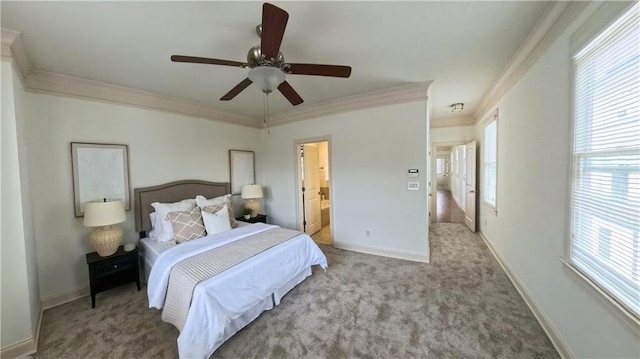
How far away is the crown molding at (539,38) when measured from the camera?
157 cm

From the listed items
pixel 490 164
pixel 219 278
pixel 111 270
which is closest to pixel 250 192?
pixel 111 270

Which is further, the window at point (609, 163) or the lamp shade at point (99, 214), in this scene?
the lamp shade at point (99, 214)

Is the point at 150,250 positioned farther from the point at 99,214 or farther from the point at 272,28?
the point at 272,28

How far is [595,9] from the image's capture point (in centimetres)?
133

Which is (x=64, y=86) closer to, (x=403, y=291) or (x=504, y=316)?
(x=403, y=291)

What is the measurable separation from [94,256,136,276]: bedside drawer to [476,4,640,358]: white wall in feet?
13.2

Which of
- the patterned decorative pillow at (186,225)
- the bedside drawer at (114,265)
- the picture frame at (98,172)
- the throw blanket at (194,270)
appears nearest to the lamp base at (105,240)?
the bedside drawer at (114,265)

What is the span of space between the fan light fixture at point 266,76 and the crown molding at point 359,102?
2.01 metres

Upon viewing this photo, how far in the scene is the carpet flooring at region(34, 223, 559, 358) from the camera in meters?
1.78

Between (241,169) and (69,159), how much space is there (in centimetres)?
230

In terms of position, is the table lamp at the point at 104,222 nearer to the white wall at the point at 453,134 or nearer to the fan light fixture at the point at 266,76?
the fan light fixture at the point at 266,76

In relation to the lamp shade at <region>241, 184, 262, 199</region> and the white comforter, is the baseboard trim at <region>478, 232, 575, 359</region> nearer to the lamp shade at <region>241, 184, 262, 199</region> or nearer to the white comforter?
the white comforter

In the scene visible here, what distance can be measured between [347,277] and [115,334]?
7.79 feet

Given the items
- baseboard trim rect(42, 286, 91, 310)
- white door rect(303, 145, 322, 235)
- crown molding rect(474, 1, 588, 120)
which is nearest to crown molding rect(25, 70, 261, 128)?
white door rect(303, 145, 322, 235)
